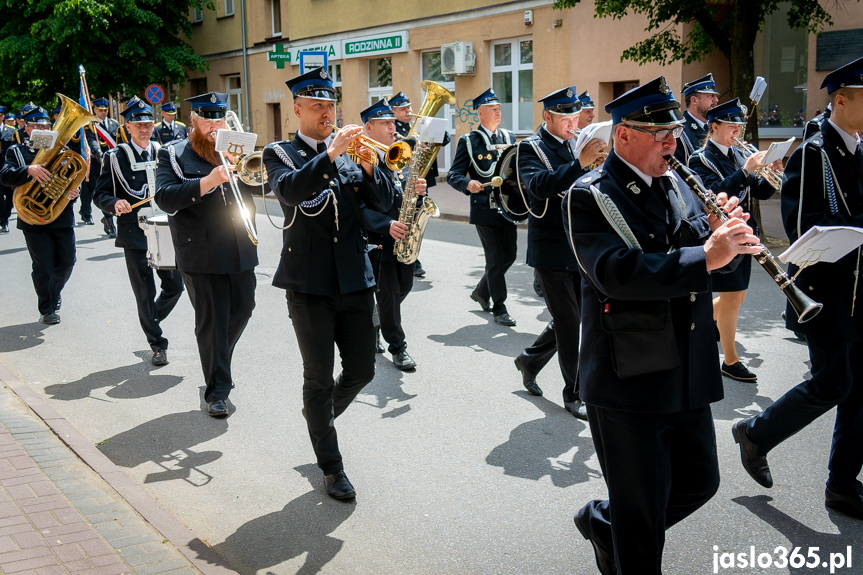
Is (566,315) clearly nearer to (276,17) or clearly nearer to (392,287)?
(392,287)

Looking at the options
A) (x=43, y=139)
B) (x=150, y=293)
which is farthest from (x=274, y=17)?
(x=150, y=293)

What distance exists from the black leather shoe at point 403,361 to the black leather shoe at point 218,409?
1.58m

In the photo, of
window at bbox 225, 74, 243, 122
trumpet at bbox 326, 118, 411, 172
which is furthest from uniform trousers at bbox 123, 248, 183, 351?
window at bbox 225, 74, 243, 122

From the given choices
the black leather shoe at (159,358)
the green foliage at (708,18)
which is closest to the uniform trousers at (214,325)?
the black leather shoe at (159,358)

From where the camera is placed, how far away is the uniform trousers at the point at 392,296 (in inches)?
283

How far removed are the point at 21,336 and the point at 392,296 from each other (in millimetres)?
3762

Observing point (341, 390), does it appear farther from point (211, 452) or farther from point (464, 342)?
point (464, 342)

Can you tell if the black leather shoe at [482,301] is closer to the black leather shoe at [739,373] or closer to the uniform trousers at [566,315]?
the black leather shoe at [739,373]

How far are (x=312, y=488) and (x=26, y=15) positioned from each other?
28.2 metres

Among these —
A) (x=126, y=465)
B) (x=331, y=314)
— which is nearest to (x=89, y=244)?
(x=126, y=465)

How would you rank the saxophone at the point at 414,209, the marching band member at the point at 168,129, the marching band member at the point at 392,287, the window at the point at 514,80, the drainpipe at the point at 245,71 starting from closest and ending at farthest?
the saxophone at the point at 414,209
the marching band member at the point at 392,287
the marching band member at the point at 168,129
the window at the point at 514,80
the drainpipe at the point at 245,71

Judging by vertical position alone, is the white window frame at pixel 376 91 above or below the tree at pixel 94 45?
below

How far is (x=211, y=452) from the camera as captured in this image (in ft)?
17.8

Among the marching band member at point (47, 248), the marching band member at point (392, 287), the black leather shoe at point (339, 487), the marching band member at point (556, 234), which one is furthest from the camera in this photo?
the marching band member at point (47, 248)
